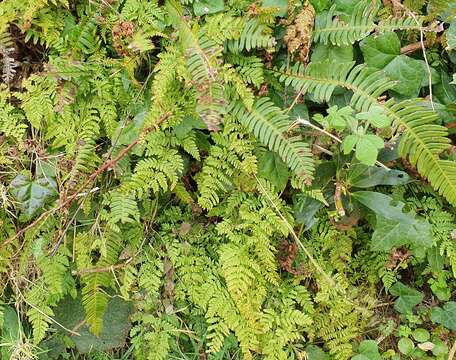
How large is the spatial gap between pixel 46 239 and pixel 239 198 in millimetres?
881

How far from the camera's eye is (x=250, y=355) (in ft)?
7.72

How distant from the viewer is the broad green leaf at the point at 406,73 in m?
2.21

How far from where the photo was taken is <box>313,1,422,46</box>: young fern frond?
2145mm

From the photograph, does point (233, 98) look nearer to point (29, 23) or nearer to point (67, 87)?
point (67, 87)

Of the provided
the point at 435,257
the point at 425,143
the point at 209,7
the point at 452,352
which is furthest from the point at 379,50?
the point at 452,352

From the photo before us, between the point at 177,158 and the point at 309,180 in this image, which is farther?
the point at 177,158

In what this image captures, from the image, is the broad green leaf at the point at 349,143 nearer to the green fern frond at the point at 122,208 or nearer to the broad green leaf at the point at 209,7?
the broad green leaf at the point at 209,7

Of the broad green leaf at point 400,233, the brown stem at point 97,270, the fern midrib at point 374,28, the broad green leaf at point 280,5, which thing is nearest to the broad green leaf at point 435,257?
the broad green leaf at point 400,233

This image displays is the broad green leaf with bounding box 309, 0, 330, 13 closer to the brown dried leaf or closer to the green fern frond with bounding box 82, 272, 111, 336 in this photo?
the brown dried leaf

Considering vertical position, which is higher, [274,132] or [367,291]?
[274,132]

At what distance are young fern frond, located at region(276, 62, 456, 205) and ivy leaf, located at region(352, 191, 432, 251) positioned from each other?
0.70ft

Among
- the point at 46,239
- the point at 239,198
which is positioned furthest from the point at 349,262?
the point at 46,239

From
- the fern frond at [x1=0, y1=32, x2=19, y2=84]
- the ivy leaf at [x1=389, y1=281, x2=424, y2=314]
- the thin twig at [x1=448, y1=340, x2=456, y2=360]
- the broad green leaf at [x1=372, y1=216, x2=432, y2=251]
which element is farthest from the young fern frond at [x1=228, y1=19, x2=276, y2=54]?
the thin twig at [x1=448, y1=340, x2=456, y2=360]

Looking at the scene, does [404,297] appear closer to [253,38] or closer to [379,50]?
[379,50]
